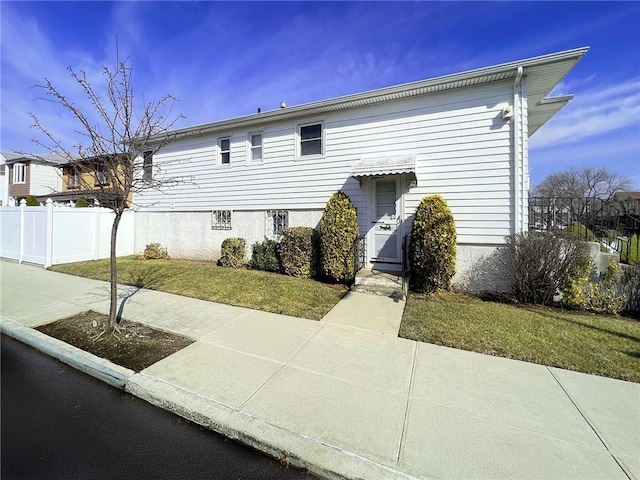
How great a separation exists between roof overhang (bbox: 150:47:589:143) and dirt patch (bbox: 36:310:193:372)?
3.93 meters

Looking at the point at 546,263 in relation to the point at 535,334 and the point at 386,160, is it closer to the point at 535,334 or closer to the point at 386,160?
the point at 535,334

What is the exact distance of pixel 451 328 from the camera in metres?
4.68

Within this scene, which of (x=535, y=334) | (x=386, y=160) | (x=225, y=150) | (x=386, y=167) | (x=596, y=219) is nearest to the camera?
(x=535, y=334)

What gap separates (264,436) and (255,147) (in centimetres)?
907

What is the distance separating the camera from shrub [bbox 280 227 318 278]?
7922 mm

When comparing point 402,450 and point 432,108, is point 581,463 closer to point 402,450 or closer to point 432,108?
point 402,450

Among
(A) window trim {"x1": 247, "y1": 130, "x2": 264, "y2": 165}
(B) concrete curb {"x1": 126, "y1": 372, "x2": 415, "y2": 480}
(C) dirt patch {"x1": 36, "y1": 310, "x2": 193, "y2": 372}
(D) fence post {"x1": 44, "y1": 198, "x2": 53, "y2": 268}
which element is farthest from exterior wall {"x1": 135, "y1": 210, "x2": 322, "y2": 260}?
(B) concrete curb {"x1": 126, "y1": 372, "x2": 415, "y2": 480}

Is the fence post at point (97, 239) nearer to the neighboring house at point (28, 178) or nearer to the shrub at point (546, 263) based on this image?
the shrub at point (546, 263)

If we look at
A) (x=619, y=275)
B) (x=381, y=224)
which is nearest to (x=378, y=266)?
(x=381, y=224)

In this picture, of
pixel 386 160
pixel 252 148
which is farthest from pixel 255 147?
pixel 386 160

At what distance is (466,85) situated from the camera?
684 cm

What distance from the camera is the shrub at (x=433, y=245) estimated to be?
20.7 ft

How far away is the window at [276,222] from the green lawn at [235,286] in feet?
6.10

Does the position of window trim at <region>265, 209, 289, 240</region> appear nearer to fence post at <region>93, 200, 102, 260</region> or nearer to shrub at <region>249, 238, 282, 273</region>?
shrub at <region>249, 238, 282, 273</region>
